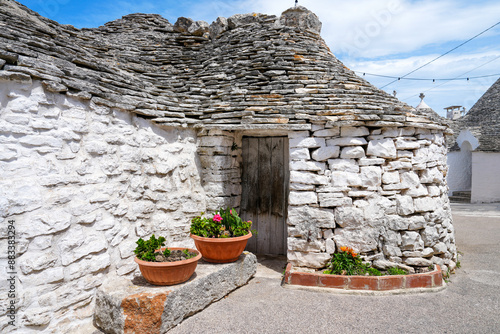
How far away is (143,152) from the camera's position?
403 centimetres

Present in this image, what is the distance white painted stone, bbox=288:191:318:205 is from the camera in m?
4.31

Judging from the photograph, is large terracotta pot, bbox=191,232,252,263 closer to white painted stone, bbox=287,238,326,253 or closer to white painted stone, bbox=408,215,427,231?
white painted stone, bbox=287,238,326,253

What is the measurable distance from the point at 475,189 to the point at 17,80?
51.7 feet

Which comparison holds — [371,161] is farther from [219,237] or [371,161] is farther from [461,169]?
[461,169]

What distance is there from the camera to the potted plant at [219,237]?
3968 mm

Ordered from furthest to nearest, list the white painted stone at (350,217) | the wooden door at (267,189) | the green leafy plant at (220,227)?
the wooden door at (267,189)
the white painted stone at (350,217)
the green leafy plant at (220,227)

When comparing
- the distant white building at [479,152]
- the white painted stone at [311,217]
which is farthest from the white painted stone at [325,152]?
the distant white building at [479,152]

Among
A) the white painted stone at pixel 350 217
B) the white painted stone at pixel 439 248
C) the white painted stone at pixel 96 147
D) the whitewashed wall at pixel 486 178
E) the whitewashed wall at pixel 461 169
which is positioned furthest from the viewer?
the whitewashed wall at pixel 461 169

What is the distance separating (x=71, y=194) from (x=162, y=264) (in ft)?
3.84

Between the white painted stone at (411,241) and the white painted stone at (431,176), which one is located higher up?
the white painted stone at (431,176)

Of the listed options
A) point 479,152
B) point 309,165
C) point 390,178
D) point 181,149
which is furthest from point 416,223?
point 479,152

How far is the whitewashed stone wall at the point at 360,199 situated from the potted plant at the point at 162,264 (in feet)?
5.27

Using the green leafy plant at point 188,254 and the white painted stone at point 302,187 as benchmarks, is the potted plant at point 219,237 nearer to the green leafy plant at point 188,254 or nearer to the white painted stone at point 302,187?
the green leafy plant at point 188,254

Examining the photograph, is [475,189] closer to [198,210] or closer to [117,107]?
[198,210]
